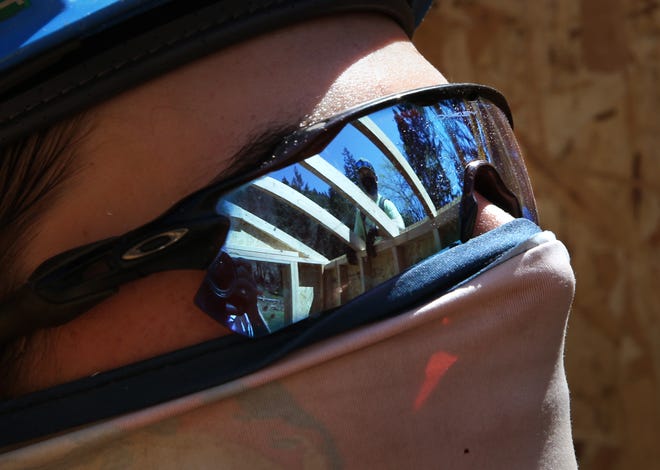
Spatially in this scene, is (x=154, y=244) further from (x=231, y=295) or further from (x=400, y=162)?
(x=400, y=162)

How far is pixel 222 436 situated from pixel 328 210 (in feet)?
1.32

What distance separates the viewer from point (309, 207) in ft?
4.69

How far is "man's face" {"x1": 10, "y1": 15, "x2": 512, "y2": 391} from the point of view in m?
1.40

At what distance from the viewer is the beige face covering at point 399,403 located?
4.48ft

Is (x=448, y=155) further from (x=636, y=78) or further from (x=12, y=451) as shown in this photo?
(x=636, y=78)

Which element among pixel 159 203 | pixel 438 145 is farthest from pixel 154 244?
pixel 438 145

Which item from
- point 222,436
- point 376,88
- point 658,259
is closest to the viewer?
point 222,436

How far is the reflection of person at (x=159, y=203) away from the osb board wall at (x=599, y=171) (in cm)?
244

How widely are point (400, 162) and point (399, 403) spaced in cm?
42

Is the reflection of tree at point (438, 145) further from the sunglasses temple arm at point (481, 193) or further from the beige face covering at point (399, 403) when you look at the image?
the beige face covering at point (399, 403)

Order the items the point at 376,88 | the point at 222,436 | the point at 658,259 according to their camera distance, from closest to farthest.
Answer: the point at 222,436, the point at 376,88, the point at 658,259

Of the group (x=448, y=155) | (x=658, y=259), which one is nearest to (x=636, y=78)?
(x=658, y=259)

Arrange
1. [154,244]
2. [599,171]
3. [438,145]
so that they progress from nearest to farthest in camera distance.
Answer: [154,244]
[438,145]
[599,171]

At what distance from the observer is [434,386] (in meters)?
1.42
